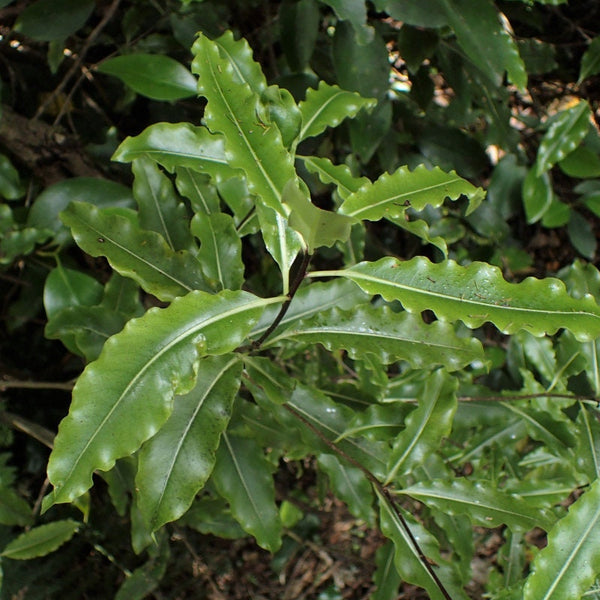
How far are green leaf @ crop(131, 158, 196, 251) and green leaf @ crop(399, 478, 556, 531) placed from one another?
49cm

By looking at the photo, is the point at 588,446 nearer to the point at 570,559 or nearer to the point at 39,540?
the point at 570,559

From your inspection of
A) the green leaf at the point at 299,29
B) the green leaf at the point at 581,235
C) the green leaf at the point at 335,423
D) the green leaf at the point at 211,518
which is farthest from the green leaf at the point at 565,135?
the green leaf at the point at 211,518

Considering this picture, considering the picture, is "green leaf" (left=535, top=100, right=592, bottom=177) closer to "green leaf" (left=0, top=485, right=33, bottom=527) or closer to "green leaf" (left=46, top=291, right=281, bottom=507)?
"green leaf" (left=46, top=291, right=281, bottom=507)

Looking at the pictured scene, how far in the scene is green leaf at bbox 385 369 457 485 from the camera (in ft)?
2.69

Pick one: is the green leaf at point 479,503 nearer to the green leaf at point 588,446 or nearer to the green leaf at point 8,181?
the green leaf at point 588,446

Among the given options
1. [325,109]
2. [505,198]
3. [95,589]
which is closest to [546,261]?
[505,198]

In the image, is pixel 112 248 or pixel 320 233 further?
pixel 112 248

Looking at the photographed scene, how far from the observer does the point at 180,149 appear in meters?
0.77

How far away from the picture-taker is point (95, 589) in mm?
1530

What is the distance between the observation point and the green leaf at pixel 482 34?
0.99m

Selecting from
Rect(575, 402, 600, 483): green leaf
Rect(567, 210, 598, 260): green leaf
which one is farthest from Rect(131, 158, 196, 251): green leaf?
Rect(567, 210, 598, 260): green leaf

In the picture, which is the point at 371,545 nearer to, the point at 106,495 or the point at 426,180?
the point at 106,495

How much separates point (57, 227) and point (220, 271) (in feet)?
1.42

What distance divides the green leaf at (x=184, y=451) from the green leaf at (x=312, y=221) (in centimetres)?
25
